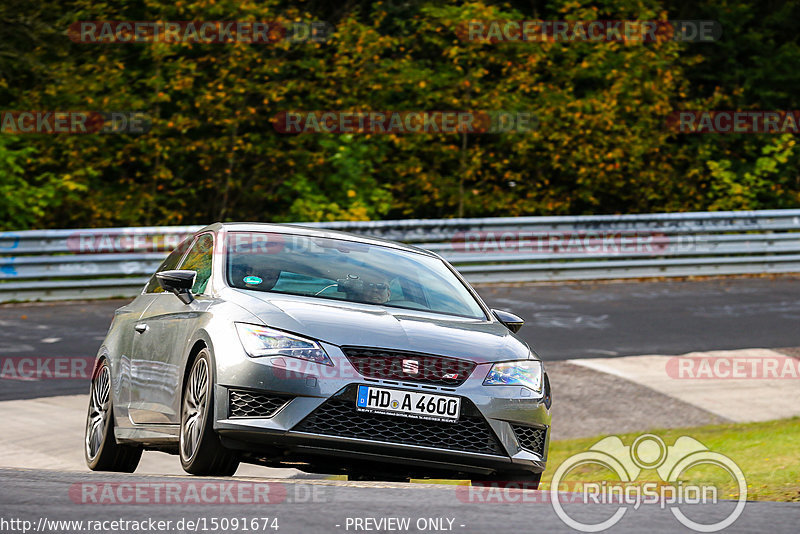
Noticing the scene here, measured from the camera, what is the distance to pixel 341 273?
7.25 meters

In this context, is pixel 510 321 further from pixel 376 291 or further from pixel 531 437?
pixel 531 437

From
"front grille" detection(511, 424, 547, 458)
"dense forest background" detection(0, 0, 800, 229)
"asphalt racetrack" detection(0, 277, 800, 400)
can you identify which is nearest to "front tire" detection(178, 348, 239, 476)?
"front grille" detection(511, 424, 547, 458)

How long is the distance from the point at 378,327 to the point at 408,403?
45cm

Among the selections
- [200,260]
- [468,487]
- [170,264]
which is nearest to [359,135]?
[170,264]

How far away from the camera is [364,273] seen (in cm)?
735

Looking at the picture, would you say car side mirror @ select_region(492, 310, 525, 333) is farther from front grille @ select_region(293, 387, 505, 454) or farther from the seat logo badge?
the seat logo badge

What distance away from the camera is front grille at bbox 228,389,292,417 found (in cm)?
607

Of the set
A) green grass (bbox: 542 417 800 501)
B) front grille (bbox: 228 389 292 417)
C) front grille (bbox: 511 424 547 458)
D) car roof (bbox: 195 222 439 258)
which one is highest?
car roof (bbox: 195 222 439 258)

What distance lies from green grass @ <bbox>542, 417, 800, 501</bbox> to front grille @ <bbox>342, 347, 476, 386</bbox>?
218cm

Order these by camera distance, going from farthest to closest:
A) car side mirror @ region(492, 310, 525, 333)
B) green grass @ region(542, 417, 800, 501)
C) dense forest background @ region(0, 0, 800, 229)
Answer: dense forest background @ region(0, 0, 800, 229), green grass @ region(542, 417, 800, 501), car side mirror @ region(492, 310, 525, 333)

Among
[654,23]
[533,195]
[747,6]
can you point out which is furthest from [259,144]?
[747,6]

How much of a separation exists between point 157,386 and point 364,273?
4.45ft

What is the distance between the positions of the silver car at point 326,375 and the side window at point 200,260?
3cm

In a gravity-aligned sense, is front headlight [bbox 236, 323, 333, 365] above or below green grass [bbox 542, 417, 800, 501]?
above
